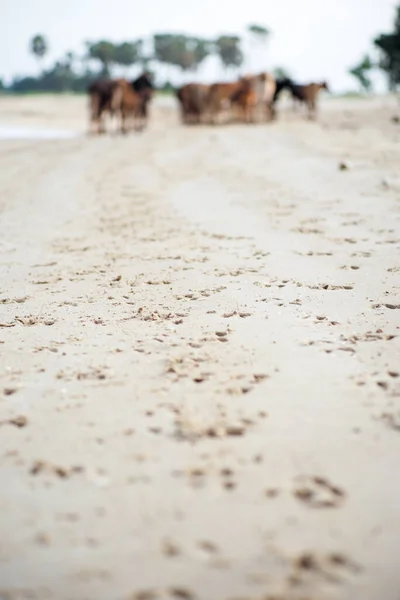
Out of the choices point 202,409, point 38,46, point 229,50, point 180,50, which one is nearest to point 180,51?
point 180,50

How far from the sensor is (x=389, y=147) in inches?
348

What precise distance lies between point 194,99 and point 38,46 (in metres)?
57.9

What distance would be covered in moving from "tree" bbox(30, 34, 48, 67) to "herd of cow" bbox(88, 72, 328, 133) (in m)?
55.7

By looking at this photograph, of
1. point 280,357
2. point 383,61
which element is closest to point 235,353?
point 280,357

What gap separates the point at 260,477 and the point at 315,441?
26 centimetres

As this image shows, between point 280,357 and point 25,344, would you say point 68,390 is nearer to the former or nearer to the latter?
point 25,344

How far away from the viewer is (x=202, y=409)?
6.70ft

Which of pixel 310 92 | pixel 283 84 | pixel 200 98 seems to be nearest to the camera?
pixel 200 98

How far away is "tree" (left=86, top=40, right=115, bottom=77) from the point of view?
64.3 m

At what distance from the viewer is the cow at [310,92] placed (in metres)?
19.7

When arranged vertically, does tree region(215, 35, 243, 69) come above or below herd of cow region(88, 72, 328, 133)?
above

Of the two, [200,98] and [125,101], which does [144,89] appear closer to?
[200,98]

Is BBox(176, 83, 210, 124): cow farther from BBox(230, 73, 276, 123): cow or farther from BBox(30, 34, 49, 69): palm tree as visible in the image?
BBox(30, 34, 49, 69): palm tree

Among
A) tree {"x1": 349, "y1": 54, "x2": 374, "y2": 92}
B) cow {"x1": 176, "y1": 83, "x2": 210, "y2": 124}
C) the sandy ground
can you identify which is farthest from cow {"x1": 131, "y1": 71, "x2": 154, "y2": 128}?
tree {"x1": 349, "y1": 54, "x2": 374, "y2": 92}
